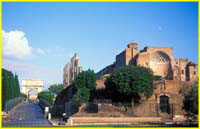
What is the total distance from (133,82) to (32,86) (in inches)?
2771

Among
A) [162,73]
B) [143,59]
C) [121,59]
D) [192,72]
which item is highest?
[121,59]

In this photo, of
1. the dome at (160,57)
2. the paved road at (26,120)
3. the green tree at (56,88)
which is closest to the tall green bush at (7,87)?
the paved road at (26,120)

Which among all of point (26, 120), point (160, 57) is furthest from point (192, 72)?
point (26, 120)

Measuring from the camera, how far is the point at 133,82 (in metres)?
30.7

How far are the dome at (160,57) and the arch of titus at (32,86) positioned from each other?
5586 centimetres

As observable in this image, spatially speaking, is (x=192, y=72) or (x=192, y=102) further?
(x=192, y=72)

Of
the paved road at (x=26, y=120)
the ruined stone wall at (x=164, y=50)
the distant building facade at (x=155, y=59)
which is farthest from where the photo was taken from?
the ruined stone wall at (x=164, y=50)

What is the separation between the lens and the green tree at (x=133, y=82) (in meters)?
30.4

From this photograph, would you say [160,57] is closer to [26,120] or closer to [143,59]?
[143,59]

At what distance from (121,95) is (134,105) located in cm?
197

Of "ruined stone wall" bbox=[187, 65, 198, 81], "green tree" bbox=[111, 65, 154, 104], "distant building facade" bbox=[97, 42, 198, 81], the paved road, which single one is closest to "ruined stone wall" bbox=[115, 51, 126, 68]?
"distant building facade" bbox=[97, 42, 198, 81]

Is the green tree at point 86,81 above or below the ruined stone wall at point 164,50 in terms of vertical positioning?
below

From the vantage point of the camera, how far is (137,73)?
1242 inches

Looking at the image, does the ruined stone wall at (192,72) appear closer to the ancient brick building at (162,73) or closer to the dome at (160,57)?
the ancient brick building at (162,73)
